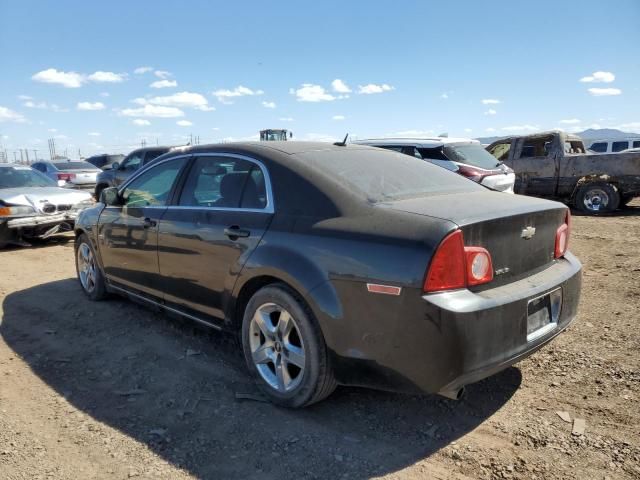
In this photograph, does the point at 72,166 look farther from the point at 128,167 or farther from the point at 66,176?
the point at 128,167

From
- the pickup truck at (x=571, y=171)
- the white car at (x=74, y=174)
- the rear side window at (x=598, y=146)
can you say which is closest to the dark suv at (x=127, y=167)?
the white car at (x=74, y=174)

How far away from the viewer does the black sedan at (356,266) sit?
2.48 m

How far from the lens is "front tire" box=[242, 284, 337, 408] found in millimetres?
2898

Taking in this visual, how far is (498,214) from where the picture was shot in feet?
8.96

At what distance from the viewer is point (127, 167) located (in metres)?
13.9

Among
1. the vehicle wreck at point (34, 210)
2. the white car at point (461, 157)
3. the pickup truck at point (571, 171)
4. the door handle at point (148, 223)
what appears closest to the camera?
the door handle at point (148, 223)

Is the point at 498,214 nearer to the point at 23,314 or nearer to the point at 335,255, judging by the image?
the point at 335,255

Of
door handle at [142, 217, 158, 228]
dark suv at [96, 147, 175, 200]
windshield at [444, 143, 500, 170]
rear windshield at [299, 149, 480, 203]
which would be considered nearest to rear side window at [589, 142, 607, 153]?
windshield at [444, 143, 500, 170]

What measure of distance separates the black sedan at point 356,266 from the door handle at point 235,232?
16 millimetres

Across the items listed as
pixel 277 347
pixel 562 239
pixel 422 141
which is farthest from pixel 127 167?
pixel 562 239

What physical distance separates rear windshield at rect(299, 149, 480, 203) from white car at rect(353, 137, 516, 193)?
6.30 metres

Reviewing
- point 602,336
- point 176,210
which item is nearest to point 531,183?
point 602,336

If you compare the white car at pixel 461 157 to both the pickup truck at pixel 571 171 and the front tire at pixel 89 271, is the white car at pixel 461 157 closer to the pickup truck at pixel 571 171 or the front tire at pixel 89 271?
the pickup truck at pixel 571 171

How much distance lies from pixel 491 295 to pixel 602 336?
6.73 feet
